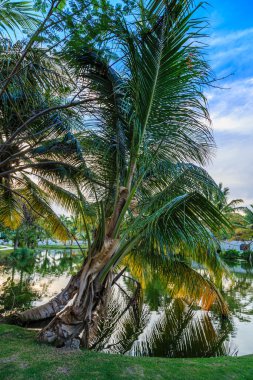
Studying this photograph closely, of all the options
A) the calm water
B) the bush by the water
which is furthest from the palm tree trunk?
the bush by the water

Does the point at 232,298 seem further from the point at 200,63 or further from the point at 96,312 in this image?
the point at 200,63

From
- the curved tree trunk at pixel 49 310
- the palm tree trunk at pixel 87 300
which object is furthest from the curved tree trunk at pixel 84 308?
the curved tree trunk at pixel 49 310

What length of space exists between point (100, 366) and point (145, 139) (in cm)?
301

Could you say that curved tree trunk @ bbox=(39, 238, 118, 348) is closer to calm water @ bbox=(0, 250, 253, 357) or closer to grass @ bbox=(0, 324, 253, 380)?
grass @ bbox=(0, 324, 253, 380)

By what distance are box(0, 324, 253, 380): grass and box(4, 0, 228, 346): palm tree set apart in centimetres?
66

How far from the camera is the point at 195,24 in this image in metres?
3.76

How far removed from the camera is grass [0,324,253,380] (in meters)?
3.26

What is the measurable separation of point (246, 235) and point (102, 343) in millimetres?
27373

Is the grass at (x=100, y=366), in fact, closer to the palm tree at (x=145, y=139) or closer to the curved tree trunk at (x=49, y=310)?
the palm tree at (x=145, y=139)

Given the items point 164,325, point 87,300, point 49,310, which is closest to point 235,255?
point 164,325

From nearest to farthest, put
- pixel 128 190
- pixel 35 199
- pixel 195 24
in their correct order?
pixel 195 24, pixel 128 190, pixel 35 199

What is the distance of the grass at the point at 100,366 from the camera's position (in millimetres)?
3262

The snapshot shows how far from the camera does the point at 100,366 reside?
3.50m

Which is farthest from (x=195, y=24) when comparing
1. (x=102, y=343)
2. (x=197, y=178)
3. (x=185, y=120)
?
(x=102, y=343)
